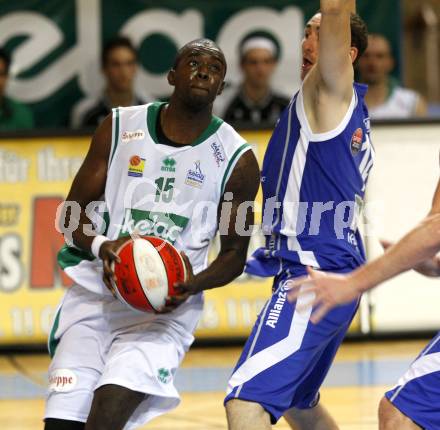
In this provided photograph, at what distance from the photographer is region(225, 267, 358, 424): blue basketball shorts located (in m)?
4.89

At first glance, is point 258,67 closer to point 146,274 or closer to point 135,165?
point 135,165

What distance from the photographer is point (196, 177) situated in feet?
18.1

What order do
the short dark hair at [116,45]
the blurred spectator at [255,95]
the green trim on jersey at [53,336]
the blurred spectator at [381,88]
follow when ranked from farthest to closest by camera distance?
the short dark hair at [116,45], the blurred spectator at [381,88], the blurred spectator at [255,95], the green trim on jersey at [53,336]

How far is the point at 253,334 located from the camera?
5051 millimetres

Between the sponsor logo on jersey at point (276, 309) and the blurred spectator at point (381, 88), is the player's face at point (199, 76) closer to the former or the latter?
the sponsor logo on jersey at point (276, 309)

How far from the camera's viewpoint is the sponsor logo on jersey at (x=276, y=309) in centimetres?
503

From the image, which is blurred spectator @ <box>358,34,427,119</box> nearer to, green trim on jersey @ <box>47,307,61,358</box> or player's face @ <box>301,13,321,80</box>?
player's face @ <box>301,13,321,80</box>

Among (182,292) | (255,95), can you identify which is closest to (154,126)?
(182,292)

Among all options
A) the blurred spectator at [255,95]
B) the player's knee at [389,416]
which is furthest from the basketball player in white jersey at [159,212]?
the blurred spectator at [255,95]

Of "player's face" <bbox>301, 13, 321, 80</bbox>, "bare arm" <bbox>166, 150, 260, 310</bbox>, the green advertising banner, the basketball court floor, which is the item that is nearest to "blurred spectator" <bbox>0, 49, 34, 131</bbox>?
the green advertising banner

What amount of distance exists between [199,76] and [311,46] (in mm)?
576

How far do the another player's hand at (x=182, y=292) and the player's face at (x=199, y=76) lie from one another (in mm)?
788

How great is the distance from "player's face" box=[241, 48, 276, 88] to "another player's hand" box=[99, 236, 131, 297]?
559 cm

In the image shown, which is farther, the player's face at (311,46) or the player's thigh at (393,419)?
the player's face at (311,46)
